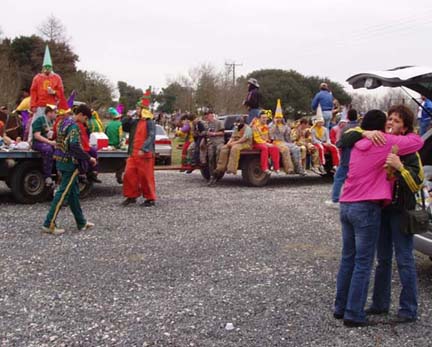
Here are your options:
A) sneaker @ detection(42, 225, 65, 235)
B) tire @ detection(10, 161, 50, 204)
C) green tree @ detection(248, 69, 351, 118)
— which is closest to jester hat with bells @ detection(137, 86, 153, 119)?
tire @ detection(10, 161, 50, 204)

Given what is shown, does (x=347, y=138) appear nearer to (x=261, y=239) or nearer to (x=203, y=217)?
(x=261, y=239)

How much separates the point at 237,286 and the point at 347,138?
186 centimetres

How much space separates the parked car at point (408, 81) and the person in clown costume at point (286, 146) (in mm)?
7057

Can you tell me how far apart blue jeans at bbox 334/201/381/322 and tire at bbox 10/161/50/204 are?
685 cm

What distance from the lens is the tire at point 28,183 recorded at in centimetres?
960

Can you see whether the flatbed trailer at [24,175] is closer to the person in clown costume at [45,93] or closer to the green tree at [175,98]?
the person in clown costume at [45,93]

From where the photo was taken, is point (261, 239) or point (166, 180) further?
point (166, 180)

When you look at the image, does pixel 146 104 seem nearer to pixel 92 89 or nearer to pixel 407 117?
pixel 407 117

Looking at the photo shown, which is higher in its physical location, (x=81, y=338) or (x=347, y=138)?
(x=347, y=138)

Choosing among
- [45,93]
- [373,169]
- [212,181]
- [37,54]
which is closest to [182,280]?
[373,169]

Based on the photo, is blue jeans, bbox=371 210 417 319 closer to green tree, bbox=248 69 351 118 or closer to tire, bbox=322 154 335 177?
tire, bbox=322 154 335 177

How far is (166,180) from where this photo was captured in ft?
45.0

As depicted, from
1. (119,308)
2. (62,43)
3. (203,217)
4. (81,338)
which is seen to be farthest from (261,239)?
(62,43)

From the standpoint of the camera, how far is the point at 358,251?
4270 mm
